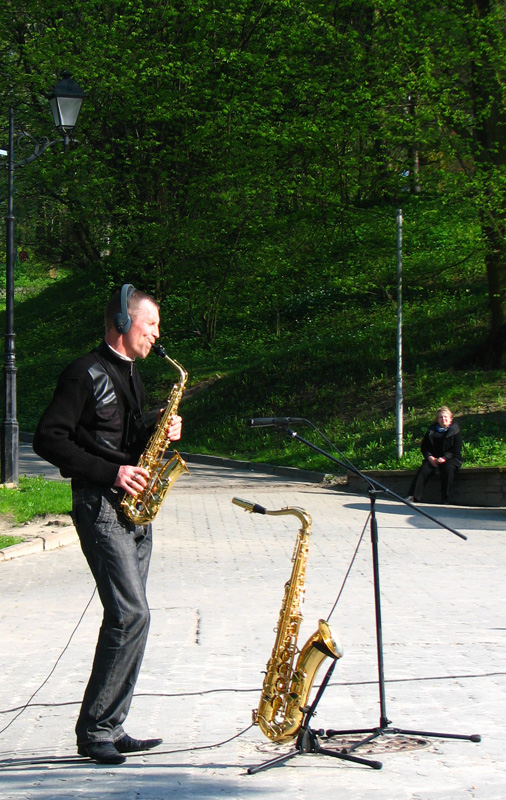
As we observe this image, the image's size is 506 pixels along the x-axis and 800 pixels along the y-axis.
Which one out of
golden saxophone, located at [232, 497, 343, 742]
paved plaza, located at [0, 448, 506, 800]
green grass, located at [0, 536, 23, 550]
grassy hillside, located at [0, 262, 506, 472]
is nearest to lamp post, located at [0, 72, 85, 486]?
paved plaza, located at [0, 448, 506, 800]

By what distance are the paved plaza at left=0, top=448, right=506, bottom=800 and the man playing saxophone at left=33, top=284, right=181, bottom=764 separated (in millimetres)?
226

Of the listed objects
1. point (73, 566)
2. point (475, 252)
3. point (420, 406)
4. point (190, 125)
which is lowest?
point (73, 566)

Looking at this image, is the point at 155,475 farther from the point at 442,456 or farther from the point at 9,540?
the point at 442,456

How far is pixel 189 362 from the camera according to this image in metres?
27.7

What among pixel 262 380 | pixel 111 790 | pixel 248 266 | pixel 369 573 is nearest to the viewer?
pixel 111 790

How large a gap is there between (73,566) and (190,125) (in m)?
18.4

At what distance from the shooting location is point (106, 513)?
13.9 ft

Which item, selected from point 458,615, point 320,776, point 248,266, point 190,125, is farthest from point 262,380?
point 320,776

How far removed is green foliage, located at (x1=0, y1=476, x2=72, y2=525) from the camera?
12352mm

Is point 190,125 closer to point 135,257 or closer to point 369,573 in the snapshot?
point 135,257

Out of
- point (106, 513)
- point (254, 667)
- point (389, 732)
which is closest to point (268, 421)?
point (106, 513)

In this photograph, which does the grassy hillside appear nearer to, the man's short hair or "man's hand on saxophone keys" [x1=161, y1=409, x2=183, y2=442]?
"man's hand on saxophone keys" [x1=161, y1=409, x2=183, y2=442]

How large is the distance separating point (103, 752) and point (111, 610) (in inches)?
24.8

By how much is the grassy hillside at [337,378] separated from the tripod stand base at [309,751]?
12.6 meters
